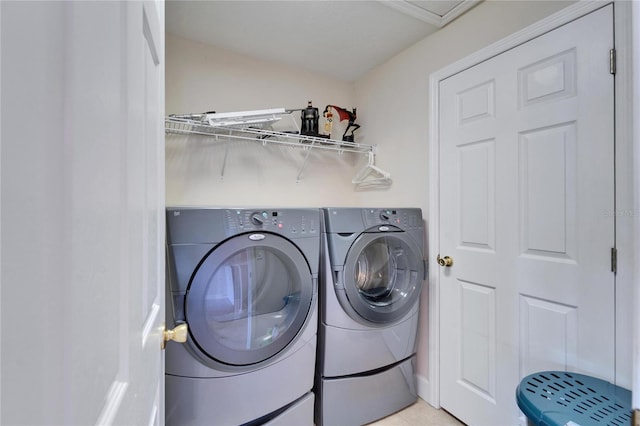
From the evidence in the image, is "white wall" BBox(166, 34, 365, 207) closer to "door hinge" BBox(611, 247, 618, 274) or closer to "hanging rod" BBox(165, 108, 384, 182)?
"hanging rod" BBox(165, 108, 384, 182)

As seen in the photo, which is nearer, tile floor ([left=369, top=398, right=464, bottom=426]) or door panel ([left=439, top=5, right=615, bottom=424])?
door panel ([left=439, top=5, right=615, bottom=424])

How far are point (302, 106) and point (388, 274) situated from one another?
59.9 inches

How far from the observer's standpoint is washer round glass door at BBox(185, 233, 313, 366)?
1.21m

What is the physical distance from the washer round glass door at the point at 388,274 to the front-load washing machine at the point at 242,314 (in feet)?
1.22

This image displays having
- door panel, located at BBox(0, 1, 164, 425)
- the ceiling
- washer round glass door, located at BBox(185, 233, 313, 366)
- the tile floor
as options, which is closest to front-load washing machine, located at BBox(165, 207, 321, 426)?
washer round glass door, located at BBox(185, 233, 313, 366)

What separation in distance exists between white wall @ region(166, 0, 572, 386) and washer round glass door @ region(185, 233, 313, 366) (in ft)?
2.81

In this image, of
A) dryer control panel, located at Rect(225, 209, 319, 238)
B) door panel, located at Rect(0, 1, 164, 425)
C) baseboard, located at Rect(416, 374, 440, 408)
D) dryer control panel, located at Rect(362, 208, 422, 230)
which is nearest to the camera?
door panel, located at Rect(0, 1, 164, 425)

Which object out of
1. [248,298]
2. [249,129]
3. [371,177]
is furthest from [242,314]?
[371,177]

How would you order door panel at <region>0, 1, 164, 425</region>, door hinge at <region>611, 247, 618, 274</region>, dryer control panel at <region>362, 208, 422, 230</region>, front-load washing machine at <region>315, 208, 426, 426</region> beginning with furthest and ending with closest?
dryer control panel at <region>362, 208, 422, 230</region> → front-load washing machine at <region>315, 208, 426, 426</region> → door hinge at <region>611, 247, 618, 274</region> → door panel at <region>0, 1, 164, 425</region>

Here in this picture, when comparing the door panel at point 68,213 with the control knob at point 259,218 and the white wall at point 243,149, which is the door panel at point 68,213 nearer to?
the control knob at point 259,218

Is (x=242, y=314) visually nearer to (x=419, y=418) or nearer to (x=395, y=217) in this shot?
(x=395, y=217)

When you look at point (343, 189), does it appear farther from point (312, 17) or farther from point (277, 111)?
point (312, 17)

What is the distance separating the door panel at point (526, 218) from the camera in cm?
117

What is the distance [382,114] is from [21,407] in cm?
239
